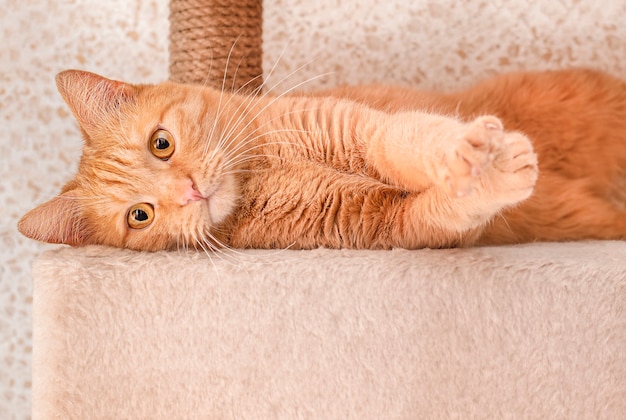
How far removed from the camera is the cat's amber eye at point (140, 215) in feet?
4.05

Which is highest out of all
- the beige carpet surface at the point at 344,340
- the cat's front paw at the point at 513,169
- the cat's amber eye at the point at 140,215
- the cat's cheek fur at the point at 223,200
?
the cat's front paw at the point at 513,169

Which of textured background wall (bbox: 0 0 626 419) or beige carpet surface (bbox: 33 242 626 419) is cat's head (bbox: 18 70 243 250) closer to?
beige carpet surface (bbox: 33 242 626 419)

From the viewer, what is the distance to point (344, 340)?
99 cm

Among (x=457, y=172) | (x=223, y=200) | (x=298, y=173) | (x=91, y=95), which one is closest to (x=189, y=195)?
(x=223, y=200)

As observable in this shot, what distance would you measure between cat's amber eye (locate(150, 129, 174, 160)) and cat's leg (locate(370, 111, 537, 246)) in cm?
44

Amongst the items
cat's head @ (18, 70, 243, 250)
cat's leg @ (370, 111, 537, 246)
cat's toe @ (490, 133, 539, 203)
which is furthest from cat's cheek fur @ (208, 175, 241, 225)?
cat's toe @ (490, 133, 539, 203)

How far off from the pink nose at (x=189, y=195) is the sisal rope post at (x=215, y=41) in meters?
0.48

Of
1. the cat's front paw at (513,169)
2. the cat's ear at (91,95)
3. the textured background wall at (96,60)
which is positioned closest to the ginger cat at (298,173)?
the cat's ear at (91,95)

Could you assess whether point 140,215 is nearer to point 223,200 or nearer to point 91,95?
point 223,200

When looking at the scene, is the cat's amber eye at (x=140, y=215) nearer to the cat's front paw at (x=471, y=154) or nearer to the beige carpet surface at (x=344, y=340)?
the beige carpet surface at (x=344, y=340)

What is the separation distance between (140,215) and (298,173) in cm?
35

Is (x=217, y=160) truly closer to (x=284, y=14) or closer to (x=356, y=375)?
(x=356, y=375)

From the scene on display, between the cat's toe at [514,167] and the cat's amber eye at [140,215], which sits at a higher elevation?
the cat's toe at [514,167]

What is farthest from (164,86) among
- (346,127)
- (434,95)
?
(434,95)
